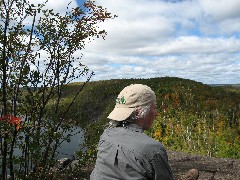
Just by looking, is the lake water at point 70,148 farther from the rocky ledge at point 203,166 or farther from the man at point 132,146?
the man at point 132,146

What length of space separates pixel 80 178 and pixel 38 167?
331cm

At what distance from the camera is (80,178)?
1011 centimetres

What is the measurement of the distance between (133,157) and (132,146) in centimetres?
8

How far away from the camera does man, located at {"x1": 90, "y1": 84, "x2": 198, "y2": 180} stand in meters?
2.73

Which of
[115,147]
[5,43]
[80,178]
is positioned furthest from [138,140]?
[80,178]

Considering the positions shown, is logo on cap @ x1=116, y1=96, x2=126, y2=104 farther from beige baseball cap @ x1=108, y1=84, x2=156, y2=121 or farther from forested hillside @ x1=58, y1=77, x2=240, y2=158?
forested hillside @ x1=58, y1=77, x2=240, y2=158

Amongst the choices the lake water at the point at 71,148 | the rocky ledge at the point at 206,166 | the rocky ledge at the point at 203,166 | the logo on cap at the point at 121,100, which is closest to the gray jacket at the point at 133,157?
the logo on cap at the point at 121,100

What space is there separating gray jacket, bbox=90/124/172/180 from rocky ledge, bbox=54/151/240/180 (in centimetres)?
758

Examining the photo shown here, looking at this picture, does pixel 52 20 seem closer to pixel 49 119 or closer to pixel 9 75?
pixel 9 75

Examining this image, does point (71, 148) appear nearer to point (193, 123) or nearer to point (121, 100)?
point (193, 123)

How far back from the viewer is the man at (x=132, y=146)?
2727mm

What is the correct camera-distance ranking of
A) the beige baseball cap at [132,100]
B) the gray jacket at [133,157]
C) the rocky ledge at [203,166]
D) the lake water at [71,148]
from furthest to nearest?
the rocky ledge at [203,166], the lake water at [71,148], the beige baseball cap at [132,100], the gray jacket at [133,157]

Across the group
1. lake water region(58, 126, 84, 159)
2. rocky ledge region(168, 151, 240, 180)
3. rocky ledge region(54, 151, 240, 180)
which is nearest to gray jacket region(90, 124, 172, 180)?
lake water region(58, 126, 84, 159)

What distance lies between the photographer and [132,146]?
2.74 m
